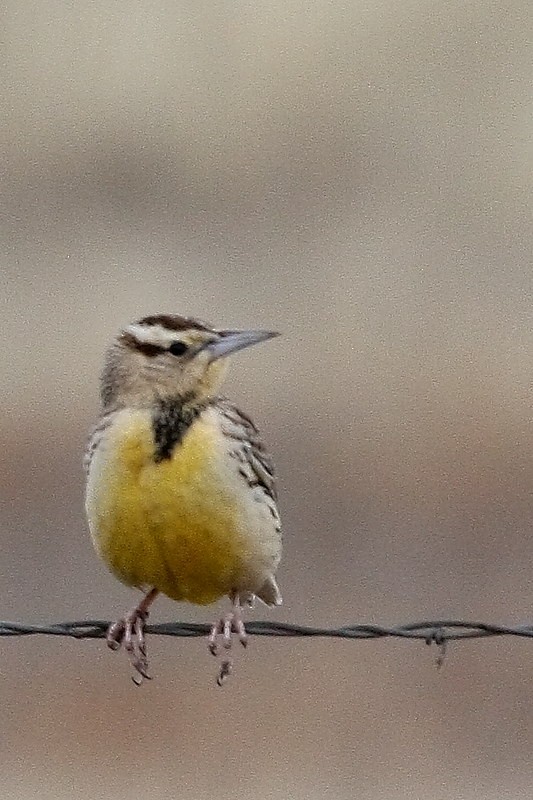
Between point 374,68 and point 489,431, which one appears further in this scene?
point 374,68

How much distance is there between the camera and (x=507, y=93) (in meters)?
13.4

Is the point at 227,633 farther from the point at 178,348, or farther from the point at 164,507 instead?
the point at 178,348

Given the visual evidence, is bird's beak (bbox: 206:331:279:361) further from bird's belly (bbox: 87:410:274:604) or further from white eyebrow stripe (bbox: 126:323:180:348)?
bird's belly (bbox: 87:410:274:604)

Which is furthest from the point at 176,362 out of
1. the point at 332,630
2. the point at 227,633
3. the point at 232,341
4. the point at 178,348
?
the point at 332,630

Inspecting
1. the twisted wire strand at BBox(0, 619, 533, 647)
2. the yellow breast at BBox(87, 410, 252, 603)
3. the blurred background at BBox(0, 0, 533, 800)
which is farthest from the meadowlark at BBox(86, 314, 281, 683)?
the blurred background at BBox(0, 0, 533, 800)

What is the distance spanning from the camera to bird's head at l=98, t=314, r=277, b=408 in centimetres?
557

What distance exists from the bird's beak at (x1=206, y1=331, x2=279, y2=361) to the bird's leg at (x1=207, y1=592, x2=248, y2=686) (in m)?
0.61

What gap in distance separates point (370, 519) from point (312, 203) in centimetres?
209

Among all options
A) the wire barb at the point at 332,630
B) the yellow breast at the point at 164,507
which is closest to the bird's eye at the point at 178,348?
the yellow breast at the point at 164,507

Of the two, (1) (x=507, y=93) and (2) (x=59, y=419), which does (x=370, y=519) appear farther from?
(1) (x=507, y=93)

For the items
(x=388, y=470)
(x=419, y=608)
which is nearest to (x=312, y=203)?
(x=388, y=470)

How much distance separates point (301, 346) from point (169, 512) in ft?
24.5

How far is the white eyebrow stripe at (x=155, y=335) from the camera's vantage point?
5602mm

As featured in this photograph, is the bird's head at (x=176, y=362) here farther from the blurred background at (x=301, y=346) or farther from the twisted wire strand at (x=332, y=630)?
the blurred background at (x=301, y=346)
